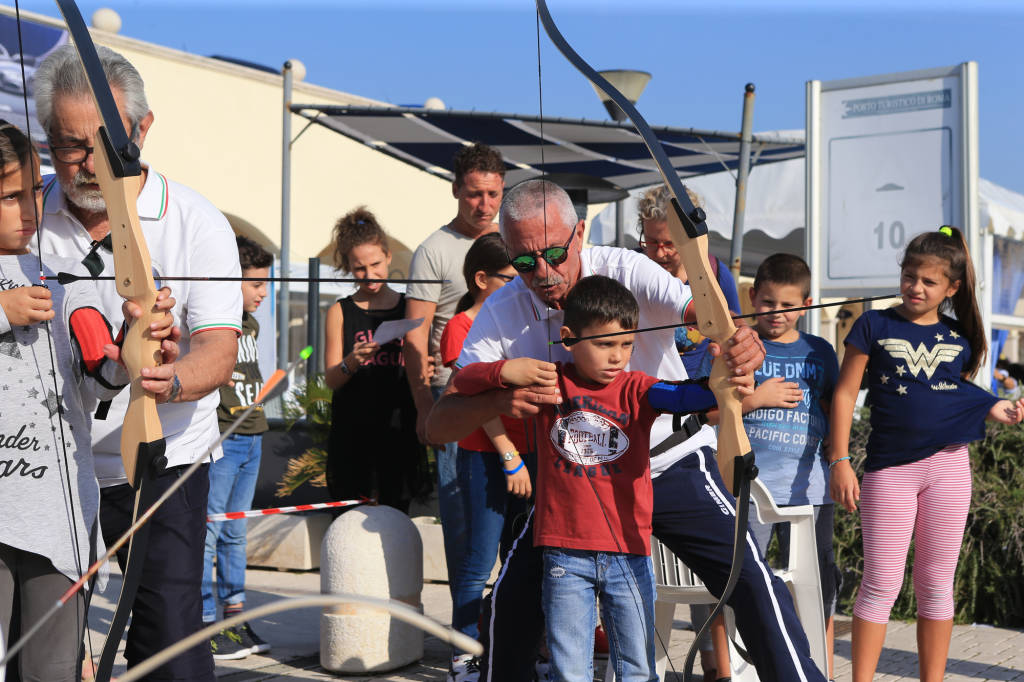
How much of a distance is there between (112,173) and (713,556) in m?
1.76

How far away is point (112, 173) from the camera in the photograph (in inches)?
87.4

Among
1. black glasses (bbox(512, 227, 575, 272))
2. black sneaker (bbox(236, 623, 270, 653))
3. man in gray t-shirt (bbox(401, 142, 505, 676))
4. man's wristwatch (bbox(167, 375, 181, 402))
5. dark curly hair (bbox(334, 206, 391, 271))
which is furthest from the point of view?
dark curly hair (bbox(334, 206, 391, 271))

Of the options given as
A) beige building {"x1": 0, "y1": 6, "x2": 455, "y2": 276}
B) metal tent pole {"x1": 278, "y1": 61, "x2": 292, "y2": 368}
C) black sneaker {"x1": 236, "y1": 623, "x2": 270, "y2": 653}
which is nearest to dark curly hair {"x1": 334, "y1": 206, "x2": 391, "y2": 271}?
black sneaker {"x1": 236, "y1": 623, "x2": 270, "y2": 653}

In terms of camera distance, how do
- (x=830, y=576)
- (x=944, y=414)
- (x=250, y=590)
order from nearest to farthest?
(x=944, y=414), (x=830, y=576), (x=250, y=590)

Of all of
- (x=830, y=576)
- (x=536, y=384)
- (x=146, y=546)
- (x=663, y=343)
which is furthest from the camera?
(x=830, y=576)

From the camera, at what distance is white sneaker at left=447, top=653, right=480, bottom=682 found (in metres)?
4.02

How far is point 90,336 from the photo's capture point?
2385 millimetres

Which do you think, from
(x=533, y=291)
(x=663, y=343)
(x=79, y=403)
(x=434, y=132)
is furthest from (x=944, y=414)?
(x=434, y=132)

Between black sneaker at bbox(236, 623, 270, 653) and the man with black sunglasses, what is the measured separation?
6.18ft

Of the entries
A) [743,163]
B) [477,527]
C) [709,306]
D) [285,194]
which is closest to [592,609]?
[709,306]

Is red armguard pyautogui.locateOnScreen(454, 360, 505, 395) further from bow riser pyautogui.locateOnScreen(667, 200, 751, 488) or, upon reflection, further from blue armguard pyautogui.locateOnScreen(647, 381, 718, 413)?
bow riser pyautogui.locateOnScreen(667, 200, 751, 488)

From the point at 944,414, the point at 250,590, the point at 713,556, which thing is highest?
the point at 944,414

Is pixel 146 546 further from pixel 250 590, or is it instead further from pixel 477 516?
pixel 250 590

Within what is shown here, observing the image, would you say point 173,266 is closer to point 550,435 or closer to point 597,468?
point 550,435
